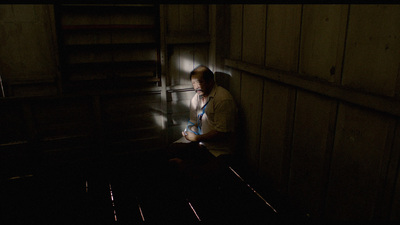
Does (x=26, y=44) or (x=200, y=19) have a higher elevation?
(x=200, y=19)

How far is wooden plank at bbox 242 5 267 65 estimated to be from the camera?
3137 mm

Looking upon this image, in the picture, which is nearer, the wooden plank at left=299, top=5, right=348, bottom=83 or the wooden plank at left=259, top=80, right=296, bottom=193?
the wooden plank at left=299, top=5, right=348, bottom=83

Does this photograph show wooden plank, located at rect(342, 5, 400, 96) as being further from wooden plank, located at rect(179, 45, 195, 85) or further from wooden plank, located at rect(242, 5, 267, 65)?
wooden plank, located at rect(179, 45, 195, 85)

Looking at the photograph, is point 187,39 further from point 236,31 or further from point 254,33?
point 254,33

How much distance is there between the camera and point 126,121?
4035 millimetres

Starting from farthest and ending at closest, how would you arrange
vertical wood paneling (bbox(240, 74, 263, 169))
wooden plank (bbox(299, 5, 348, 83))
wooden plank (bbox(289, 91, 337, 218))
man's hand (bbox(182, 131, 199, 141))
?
man's hand (bbox(182, 131, 199, 141)) < vertical wood paneling (bbox(240, 74, 263, 169)) < wooden plank (bbox(289, 91, 337, 218)) < wooden plank (bbox(299, 5, 348, 83))

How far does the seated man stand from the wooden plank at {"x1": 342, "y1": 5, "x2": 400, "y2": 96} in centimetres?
147

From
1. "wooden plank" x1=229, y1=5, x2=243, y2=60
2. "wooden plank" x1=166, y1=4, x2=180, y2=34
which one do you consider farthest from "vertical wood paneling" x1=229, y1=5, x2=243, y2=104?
"wooden plank" x1=166, y1=4, x2=180, y2=34

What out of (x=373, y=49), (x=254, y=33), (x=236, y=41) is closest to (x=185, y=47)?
(x=236, y=41)

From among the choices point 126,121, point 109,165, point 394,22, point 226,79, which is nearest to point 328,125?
point 394,22

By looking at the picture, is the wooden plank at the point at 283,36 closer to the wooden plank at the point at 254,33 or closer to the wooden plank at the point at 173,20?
the wooden plank at the point at 254,33

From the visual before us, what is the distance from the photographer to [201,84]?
11.2 ft

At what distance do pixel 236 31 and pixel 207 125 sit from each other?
51.3 inches

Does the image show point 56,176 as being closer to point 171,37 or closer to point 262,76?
point 171,37
